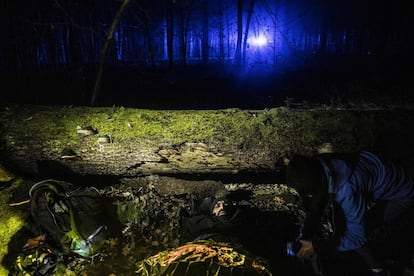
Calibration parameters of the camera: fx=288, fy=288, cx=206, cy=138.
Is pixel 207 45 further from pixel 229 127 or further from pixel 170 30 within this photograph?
pixel 229 127

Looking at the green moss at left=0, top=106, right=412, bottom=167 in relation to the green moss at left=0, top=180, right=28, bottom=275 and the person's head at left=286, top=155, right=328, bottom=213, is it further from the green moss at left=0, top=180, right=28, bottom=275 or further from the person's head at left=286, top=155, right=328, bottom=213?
the person's head at left=286, top=155, right=328, bottom=213

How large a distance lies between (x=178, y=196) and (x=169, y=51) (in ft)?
31.3

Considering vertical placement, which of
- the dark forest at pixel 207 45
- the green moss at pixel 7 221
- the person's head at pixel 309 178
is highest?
the dark forest at pixel 207 45

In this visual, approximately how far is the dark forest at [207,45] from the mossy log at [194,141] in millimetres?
5652

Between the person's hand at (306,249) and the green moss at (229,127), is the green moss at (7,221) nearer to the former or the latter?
the green moss at (229,127)

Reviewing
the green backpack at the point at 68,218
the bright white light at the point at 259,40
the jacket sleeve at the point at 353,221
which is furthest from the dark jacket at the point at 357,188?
the bright white light at the point at 259,40

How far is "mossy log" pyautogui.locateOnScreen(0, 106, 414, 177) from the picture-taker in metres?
3.78

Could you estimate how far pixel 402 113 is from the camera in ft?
12.9

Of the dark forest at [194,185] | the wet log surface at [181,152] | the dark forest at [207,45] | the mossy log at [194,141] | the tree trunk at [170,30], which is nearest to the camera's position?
the dark forest at [194,185]

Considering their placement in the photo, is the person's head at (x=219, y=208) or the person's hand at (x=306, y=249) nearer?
the person's hand at (x=306, y=249)

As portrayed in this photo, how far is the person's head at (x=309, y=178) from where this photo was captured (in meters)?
1.88

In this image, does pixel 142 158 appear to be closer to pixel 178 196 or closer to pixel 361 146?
pixel 178 196

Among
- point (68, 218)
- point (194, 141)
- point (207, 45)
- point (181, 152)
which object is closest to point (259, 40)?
point (207, 45)

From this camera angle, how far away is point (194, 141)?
385 centimetres
